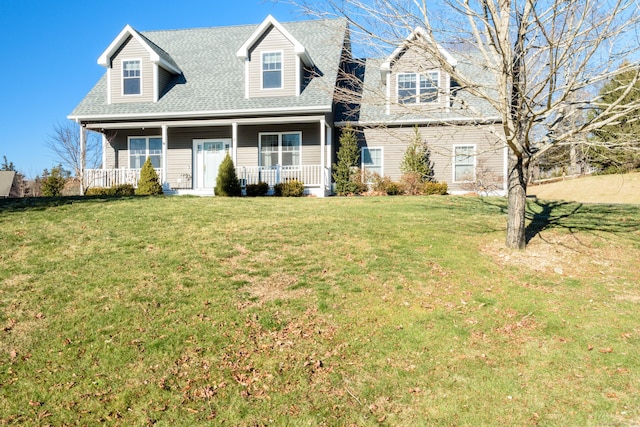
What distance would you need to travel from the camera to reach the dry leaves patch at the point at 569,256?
7.27 m

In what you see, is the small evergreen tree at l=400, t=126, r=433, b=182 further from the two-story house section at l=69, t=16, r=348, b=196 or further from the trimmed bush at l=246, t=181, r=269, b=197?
the trimmed bush at l=246, t=181, r=269, b=197

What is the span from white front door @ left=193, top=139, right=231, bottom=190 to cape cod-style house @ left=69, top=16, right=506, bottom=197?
42mm

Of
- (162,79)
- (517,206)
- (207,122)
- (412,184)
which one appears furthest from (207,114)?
(517,206)

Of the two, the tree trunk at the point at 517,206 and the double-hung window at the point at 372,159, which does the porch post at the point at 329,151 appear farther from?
the tree trunk at the point at 517,206

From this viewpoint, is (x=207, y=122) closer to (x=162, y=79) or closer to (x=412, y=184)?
(x=162, y=79)

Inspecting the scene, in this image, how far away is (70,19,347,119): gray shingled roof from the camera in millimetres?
17156

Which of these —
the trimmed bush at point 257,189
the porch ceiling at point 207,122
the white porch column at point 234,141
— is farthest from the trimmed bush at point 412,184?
the white porch column at point 234,141

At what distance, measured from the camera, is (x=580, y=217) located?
10.7 metres

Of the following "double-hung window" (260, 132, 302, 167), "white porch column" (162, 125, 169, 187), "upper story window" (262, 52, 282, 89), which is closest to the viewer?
"white porch column" (162, 125, 169, 187)

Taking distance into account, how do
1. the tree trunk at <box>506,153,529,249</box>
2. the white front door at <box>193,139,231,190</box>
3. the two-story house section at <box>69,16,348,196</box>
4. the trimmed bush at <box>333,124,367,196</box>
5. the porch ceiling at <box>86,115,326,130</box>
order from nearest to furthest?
the tree trunk at <box>506,153,529,249</box> → the porch ceiling at <box>86,115,326,130</box> → the two-story house section at <box>69,16,348,196</box> → the trimmed bush at <box>333,124,367,196</box> → the white front door at <box>193,139,231,190</box>

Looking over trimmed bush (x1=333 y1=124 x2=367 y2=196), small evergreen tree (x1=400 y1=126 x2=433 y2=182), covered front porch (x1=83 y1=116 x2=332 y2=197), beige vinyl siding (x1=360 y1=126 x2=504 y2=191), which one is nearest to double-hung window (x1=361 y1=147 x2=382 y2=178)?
beige vinyl siding (x1=360 y1=126 x2=504 y2=191)

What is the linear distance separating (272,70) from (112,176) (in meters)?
7.72

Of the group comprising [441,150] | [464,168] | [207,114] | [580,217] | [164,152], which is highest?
[207,114]

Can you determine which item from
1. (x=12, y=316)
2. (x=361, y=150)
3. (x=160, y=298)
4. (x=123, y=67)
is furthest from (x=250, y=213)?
(x=123, y=67)
